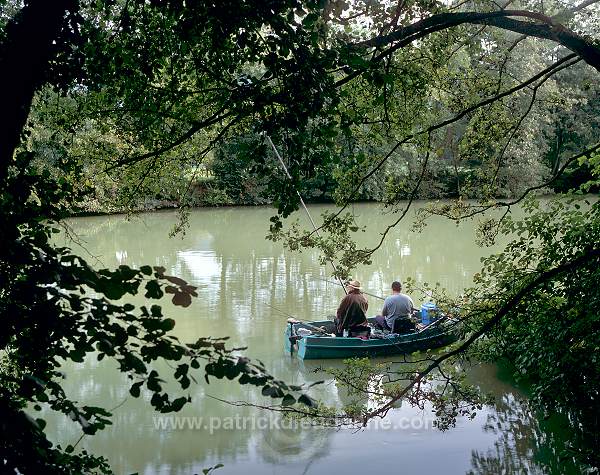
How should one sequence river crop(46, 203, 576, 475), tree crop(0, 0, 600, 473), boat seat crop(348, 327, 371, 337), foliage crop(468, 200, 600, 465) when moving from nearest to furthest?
tree crop(0, 0, 600, 473) → foliage crop(468, 200, 600, 465) → river crop(46, 203, 576, 475) → boat seat crop(348, 327, 371, 337)

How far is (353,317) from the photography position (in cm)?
934

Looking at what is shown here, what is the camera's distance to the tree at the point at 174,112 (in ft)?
5.40

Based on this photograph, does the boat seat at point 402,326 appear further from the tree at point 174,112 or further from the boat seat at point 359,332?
the tree at point 174,112

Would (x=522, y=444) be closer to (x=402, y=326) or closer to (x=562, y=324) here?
(x=562, y=324)

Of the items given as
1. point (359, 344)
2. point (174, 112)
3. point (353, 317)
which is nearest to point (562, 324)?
point (174, 112)

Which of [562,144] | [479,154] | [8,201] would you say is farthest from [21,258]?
[562,144]

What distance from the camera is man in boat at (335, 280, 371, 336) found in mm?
9227

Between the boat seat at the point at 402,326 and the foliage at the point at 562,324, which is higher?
the boat seat at the point at 402,326

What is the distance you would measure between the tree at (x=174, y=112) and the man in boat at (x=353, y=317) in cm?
436

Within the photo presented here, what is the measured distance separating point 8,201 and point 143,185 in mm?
2533

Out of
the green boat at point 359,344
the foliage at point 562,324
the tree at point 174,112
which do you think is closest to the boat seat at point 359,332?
the green boat at point 359,344

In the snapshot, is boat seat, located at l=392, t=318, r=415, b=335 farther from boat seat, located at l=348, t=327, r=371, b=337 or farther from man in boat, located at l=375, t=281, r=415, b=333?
boat seat, located at l=348, t=327, r=371, b=337

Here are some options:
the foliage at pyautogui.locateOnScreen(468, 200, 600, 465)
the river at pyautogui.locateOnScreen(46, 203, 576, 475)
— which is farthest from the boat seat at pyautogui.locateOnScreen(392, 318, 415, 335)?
the foliage at pyautogui.locateOnScreen(468, 200, 600, 465)

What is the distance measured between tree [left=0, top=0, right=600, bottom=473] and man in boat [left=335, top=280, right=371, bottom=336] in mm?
4361
